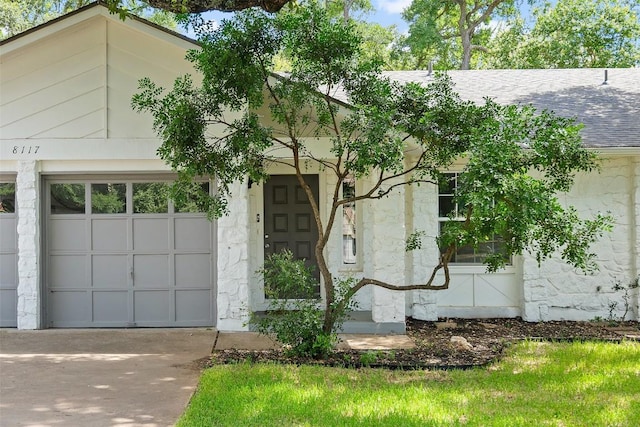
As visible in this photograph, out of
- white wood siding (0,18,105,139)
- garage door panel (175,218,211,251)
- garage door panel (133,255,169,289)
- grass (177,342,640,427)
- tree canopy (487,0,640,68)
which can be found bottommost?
grass (177,342,640,427)

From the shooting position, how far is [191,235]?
9.37 meters

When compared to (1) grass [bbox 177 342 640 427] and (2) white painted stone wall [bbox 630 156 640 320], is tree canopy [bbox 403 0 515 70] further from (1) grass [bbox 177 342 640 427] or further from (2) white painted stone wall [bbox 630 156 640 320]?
(1) grass [bbox 177 342 640 427]

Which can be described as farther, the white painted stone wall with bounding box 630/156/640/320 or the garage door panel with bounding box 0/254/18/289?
the white painted stone wall with bounding box 630/156/640/320

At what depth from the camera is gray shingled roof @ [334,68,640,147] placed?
10.0 metres

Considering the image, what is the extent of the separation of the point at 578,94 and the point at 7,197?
10163 millimetres

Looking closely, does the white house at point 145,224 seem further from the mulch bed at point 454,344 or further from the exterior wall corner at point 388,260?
the mulch bed at point 454,344

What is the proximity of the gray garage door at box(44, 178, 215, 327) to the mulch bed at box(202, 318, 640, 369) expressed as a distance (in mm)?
1962

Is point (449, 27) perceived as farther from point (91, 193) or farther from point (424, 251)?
point (91, 193)

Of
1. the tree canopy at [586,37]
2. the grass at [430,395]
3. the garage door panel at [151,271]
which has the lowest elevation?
the grass at [430,395]

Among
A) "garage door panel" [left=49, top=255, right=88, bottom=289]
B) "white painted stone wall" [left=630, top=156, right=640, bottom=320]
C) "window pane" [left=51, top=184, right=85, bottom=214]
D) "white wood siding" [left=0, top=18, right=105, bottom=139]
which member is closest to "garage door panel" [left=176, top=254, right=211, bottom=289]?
"garage door panel" [left=49, top=255, right=88, bottom=289]

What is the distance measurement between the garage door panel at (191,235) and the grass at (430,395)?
2913 millimetres

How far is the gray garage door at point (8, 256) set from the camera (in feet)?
30.5

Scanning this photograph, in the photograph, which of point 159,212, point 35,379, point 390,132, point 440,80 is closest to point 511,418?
point 390,132

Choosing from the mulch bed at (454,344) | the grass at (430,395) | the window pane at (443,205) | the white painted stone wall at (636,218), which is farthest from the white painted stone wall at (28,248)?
the white painted stone wall at (636,218)
